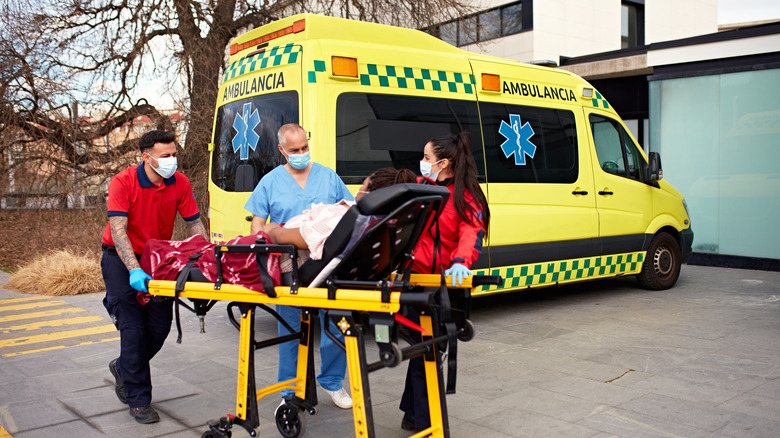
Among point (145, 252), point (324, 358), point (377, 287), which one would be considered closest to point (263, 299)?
point (377, 287)

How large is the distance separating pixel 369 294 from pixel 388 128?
347cm

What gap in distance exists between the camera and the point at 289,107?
19.3 feet

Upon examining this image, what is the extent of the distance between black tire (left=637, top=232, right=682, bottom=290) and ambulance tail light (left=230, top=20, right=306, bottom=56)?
5193 mm

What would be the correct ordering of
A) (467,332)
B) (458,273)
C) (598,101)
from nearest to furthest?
(458,273) → (467,332) → (598,101)

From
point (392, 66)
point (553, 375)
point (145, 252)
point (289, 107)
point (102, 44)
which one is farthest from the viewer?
point (102, 44)

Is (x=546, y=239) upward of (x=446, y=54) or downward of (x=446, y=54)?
downward

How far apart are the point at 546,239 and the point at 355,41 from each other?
2.87 metres

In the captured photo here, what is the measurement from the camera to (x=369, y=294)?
2.91 m

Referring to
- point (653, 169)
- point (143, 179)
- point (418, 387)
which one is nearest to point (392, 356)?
point (418, 387)

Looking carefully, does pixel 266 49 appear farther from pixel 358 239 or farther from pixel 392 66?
pixel 358 239

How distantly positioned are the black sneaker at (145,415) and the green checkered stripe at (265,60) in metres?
3.07

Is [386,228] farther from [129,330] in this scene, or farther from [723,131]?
[723,131]

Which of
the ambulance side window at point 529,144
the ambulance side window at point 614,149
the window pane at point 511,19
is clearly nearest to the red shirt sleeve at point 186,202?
the ambulance side window at point 529,144

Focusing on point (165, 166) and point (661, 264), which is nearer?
point (165, 166)
